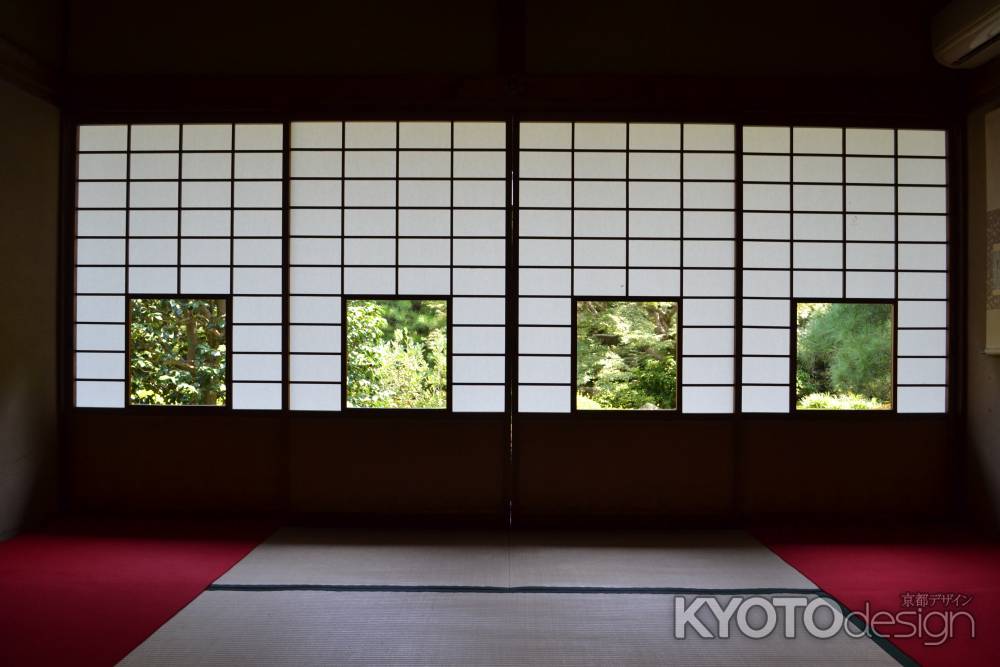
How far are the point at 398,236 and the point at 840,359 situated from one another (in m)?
7.56

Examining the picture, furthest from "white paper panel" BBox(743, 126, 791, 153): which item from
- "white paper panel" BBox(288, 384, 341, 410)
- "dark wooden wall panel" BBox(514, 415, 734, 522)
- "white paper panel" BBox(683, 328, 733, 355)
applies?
"white paper panel" BBox(288, 384, 341, 410)

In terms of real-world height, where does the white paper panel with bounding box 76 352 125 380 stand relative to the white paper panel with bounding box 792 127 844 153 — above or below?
below

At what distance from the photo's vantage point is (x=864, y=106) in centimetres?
466

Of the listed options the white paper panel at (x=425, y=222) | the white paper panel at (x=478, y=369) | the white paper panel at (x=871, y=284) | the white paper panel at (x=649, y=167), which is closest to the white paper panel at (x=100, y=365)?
the white paper panel at (x=425, y=222)

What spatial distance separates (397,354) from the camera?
8.91 meters

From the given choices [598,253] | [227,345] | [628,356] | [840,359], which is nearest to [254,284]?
[227,345]

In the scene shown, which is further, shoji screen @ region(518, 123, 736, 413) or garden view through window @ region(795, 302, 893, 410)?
garden view through window @ region(795, 302, 893, 410)

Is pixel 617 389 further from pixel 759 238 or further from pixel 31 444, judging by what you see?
pixel 31 444

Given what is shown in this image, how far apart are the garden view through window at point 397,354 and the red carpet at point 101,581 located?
2.80 m

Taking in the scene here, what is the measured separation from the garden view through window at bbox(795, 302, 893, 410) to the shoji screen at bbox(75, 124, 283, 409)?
7.76 meters

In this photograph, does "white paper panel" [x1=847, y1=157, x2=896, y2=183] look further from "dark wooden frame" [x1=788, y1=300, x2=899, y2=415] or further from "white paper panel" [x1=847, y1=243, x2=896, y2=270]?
"dark wooden frame" [x1=788, y1=300, x2=899, y2=415]

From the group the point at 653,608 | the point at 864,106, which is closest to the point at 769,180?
the point at 864,106

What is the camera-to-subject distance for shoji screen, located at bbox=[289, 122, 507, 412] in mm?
4699

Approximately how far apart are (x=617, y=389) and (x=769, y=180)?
4391mm
